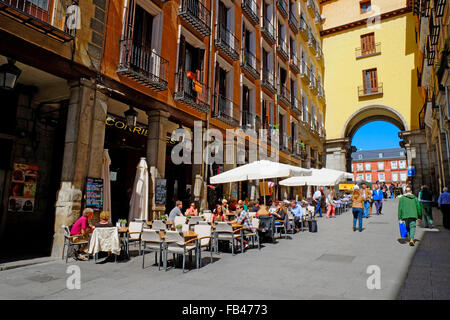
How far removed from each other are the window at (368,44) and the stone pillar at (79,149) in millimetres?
29148

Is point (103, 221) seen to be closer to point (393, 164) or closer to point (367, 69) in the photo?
point (367, 69)

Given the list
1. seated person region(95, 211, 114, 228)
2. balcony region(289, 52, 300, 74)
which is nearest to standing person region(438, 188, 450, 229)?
seated person region(95, 211, 114, 228)

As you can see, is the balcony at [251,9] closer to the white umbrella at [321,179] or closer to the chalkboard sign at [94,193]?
the white umbrella at [321,179]

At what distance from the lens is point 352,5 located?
3147 centimetres

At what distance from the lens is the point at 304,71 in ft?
87.6

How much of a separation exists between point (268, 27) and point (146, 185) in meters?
15.8

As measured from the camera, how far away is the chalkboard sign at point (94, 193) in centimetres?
809

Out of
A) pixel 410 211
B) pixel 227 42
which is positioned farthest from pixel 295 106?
pixel 410 211

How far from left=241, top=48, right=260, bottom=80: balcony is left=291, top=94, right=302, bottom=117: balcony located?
592cm

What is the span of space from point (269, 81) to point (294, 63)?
6019mm

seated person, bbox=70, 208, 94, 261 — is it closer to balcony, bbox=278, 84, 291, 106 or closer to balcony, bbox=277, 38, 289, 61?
balcony, bbox=278, 84, 291, 106
